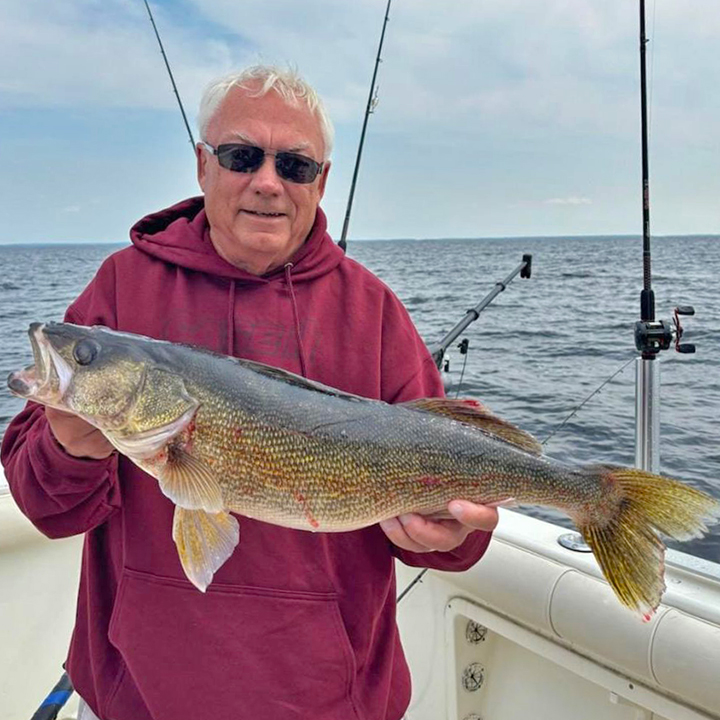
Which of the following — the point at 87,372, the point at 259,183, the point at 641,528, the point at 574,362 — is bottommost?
the point at 574,362

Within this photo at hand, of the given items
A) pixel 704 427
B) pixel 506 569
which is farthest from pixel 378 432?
pixel 704 427

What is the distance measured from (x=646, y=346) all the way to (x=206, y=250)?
2077mm

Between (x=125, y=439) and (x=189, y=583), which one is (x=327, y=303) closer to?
(x=125, y=439)

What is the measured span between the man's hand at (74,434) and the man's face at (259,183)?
2.29 feet

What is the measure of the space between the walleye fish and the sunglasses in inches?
23.5

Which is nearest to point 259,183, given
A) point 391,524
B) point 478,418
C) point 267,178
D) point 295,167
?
point 267,178

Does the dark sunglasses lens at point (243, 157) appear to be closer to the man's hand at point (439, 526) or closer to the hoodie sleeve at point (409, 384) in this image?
the hoodie sleeve at point (409, 384)

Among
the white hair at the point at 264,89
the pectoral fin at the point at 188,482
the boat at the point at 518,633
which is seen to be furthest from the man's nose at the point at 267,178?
the boat at the point at 518,633

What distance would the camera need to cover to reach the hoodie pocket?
2.03 meters

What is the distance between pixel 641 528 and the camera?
2.19m

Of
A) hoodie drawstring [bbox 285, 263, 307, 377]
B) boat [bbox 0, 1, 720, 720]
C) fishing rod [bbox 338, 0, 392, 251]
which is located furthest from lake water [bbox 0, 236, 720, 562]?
hoodie drawstring [bbox 285, 263, 307, 377]

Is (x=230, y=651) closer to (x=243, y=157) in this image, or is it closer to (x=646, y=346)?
A: (x=243, y=157)

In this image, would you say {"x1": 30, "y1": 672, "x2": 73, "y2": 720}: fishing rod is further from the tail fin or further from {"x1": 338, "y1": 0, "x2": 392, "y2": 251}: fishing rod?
{"x1": 338, "y1": 0, "x2": 392, "y2": 251}: fishing rod

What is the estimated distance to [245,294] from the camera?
2350 mm
